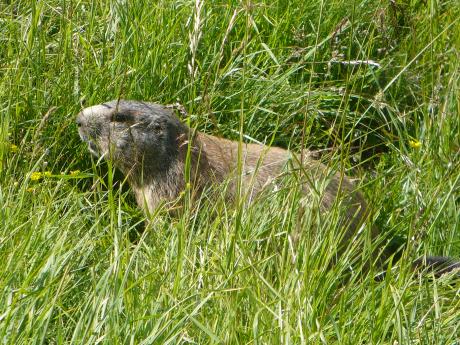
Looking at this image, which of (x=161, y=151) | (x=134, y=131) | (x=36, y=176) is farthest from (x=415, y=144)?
(x=36, y=176)

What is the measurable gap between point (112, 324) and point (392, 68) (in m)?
3.15

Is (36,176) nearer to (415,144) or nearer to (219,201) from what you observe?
(219,201)

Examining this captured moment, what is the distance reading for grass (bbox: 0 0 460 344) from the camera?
10.2 feet

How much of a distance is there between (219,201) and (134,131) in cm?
118

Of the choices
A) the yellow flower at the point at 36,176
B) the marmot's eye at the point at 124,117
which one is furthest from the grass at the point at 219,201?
the marmot's eye at the point at 124,117

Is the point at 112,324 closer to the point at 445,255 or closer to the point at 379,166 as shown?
the point at 445,255

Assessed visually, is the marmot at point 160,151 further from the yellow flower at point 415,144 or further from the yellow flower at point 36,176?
the yellow flower at point 36,176

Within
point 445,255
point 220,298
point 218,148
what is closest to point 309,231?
point 220,298

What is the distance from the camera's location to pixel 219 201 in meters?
4.19

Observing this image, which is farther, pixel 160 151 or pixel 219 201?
pixel 160 151

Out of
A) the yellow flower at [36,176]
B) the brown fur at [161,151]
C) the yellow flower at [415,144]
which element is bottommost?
the brown fur at [161,151]

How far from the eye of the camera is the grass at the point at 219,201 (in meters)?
3.11

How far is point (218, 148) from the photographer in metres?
5.08

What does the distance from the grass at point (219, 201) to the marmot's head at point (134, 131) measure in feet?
0.38
